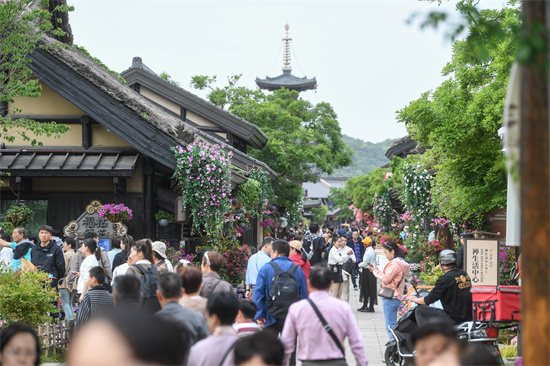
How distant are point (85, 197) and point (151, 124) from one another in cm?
257

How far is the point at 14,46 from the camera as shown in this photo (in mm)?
10742

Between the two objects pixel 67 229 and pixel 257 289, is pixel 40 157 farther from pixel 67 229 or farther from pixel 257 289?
pixel 257 289

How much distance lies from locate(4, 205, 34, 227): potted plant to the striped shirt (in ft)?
26.1

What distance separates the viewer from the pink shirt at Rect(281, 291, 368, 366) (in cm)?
592

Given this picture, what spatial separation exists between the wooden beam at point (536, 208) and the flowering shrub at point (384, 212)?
3554 centimetres

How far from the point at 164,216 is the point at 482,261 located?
7421 millimetres

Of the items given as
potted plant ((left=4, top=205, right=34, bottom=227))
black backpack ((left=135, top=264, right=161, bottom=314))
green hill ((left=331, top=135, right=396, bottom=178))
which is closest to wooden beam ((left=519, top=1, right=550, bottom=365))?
black backpack ((left=135, top=264, right=161, bottom=314))

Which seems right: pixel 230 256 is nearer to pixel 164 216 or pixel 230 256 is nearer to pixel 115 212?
pixel 164 216

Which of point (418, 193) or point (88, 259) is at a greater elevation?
point (418, 193)

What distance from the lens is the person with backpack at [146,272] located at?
25.4 ft

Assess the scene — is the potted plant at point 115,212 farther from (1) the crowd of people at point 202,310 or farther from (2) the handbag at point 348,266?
(2) the handbag at point 348,266

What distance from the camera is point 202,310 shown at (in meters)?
6.50

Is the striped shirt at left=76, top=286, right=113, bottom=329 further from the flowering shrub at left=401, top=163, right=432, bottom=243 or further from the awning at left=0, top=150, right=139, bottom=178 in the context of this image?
the flowering shrub at left=401, top=163, right=432, bottom=243

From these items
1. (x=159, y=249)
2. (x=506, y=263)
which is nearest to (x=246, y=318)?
(x=159, y=249)
